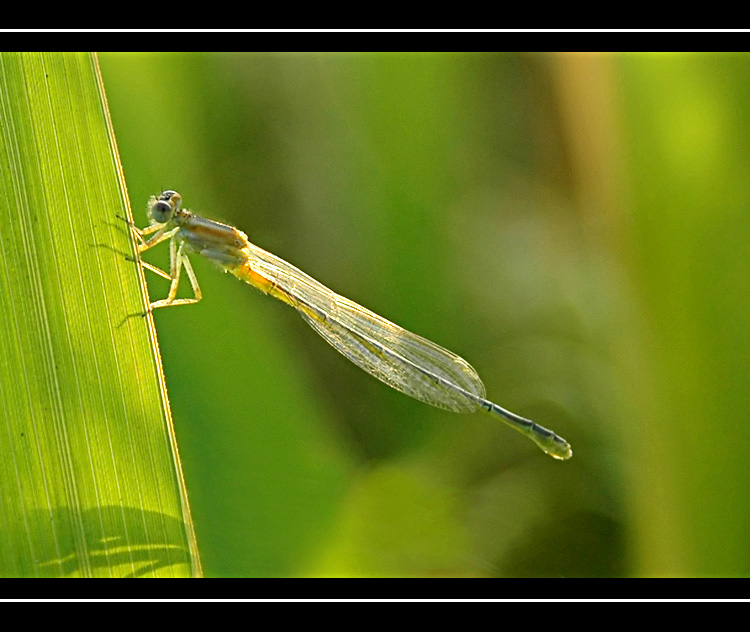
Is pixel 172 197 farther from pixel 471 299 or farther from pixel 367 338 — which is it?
pixel 471 299

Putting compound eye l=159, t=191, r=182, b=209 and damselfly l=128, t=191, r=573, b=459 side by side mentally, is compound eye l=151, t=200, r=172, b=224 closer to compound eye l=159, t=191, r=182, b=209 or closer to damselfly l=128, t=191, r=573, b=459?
compound eye l=159, t=191, r=182, b=209

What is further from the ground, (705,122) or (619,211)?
(705,122)

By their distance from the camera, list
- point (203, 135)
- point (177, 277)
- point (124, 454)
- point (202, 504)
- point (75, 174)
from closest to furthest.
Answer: point (124, 454)
point (75, 174)
point (202, 504)
point (177, 277)
point (203, 135)

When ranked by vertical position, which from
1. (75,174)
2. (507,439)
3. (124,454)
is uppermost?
(75,174)

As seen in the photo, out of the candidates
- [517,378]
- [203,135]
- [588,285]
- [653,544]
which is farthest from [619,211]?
[203,135]

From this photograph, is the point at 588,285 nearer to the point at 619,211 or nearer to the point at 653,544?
the point at 619,211

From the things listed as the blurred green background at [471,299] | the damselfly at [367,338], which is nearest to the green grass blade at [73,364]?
the blurred green background at [471,299]

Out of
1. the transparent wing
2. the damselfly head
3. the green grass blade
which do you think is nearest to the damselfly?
the transparent wing
